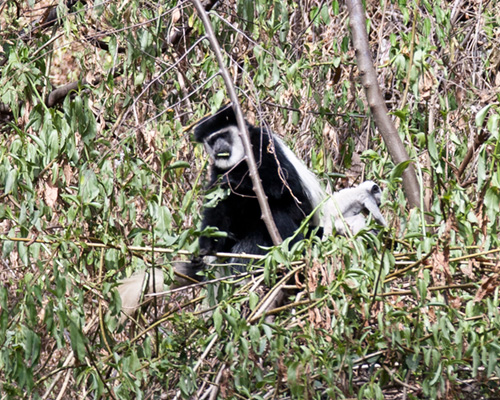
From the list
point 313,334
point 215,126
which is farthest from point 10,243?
point 215,126

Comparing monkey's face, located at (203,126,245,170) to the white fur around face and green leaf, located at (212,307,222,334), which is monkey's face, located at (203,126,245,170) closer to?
the white fur around face

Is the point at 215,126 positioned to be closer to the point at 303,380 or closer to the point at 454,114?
the point at 454,114

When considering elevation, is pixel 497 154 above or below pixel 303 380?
above

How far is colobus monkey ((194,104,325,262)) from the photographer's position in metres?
3.25

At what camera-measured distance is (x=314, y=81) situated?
3.15m

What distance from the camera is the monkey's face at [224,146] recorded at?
11.0 feet

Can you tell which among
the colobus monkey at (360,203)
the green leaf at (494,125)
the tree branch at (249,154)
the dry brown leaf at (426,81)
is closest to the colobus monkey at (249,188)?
the colobus monkey at (360,203)

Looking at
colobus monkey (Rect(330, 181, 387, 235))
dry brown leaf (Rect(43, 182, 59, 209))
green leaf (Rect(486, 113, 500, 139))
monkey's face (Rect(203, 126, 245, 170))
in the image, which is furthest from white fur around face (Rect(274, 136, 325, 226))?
green leaf (Rect(486, 113, 500, 139))

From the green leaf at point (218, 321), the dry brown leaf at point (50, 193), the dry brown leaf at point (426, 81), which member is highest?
the dry brown leaf at point (50, 193)

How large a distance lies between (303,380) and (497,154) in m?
0.60

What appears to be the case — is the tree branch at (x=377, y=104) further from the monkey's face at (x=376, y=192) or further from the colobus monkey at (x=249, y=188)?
the colobus monkey at (x=249, y=188)

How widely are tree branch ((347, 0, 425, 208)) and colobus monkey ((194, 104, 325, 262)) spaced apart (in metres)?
0.91

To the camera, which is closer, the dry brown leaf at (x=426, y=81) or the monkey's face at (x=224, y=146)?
the dry brown leaf at (x=426, y=81)

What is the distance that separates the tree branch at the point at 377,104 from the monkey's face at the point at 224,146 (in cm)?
112
